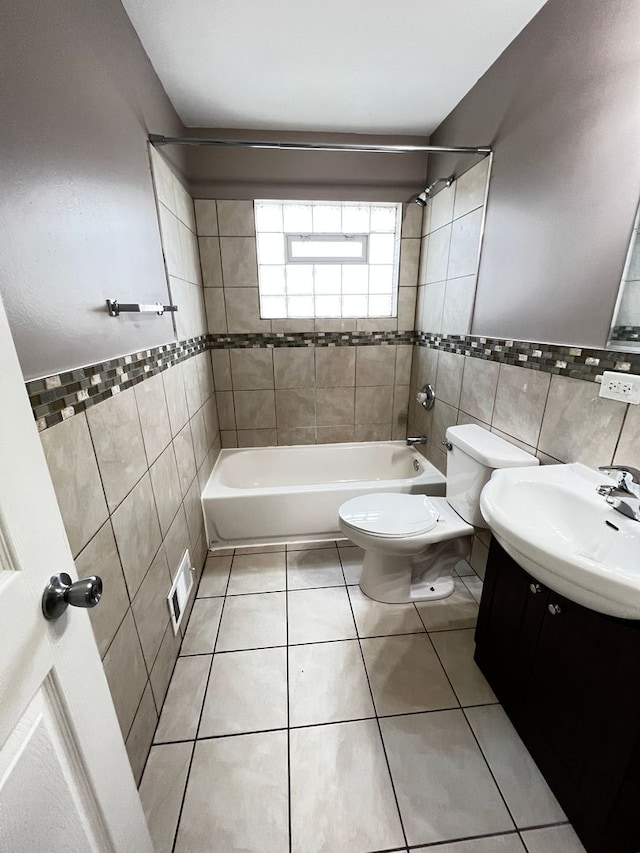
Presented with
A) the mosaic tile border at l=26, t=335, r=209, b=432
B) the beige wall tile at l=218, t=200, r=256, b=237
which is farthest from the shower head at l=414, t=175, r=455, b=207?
the mosaic tile border at l=26, t=335, r=209, b=432

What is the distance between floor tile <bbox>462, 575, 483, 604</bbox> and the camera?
5.65ft

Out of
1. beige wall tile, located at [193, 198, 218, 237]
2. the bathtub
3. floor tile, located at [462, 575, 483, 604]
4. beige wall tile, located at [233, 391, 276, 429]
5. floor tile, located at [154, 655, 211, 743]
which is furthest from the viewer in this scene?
beige wall tile, located at [233, 391, 276, 429]

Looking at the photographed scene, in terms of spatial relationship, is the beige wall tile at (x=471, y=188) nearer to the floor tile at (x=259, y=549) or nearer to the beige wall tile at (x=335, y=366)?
the beige wall tile at (x=335, y=366)

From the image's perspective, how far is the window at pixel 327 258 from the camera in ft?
7.60

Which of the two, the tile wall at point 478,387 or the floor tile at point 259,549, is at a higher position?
the tile wall at point 478,387

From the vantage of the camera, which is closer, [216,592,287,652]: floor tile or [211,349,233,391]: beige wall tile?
[216,592,287,652]: floor tile

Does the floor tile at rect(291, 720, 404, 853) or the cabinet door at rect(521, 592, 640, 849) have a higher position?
the cabinet door at rect(521, 592, 640, 849)

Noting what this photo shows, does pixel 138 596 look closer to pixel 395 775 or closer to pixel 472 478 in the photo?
pixel 395 775

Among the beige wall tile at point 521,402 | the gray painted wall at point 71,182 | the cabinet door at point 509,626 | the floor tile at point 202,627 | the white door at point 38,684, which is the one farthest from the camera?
Answer: the floor tile at point 202,627

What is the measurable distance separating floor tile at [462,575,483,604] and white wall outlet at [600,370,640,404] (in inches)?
45.0

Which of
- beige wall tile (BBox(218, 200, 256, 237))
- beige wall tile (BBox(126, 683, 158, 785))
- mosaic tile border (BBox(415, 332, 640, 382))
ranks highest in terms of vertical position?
beige wall tile (BBox(218, 200, 256, 237))

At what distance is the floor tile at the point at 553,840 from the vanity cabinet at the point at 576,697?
0.03m

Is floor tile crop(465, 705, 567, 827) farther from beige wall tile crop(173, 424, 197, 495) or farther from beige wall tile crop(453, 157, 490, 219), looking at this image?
beige wall tile crop(453, 157, 490, 219)

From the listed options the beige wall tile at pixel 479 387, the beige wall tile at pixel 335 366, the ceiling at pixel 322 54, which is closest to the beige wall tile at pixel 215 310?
the beige wall tile at pixel 335 366
